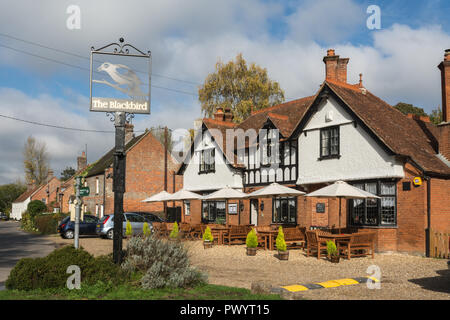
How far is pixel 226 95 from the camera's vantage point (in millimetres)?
41312

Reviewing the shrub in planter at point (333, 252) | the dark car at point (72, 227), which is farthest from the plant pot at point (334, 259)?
the dark car at point (72, 227)

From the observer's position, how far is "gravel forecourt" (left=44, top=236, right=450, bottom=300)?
9719 mm

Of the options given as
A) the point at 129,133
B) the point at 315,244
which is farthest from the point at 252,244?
the point at 129,133

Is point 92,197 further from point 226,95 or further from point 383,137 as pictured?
point 383,137

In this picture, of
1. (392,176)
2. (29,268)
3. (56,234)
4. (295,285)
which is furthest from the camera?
(56,234)

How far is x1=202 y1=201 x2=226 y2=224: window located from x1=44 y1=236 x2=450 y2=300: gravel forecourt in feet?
34.2

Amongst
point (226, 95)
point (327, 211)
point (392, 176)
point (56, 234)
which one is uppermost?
point (226, 95)

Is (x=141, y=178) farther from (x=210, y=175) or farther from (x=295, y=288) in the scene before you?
(x=295, y=288)

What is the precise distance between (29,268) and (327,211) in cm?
1591

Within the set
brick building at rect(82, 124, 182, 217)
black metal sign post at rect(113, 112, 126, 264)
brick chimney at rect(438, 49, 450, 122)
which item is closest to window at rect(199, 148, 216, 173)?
brick building at rect(82, 124, 182, 217)

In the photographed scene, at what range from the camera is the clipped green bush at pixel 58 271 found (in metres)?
9.00

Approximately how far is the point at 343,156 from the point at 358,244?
5415 millimetres

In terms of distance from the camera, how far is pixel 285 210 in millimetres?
24609
